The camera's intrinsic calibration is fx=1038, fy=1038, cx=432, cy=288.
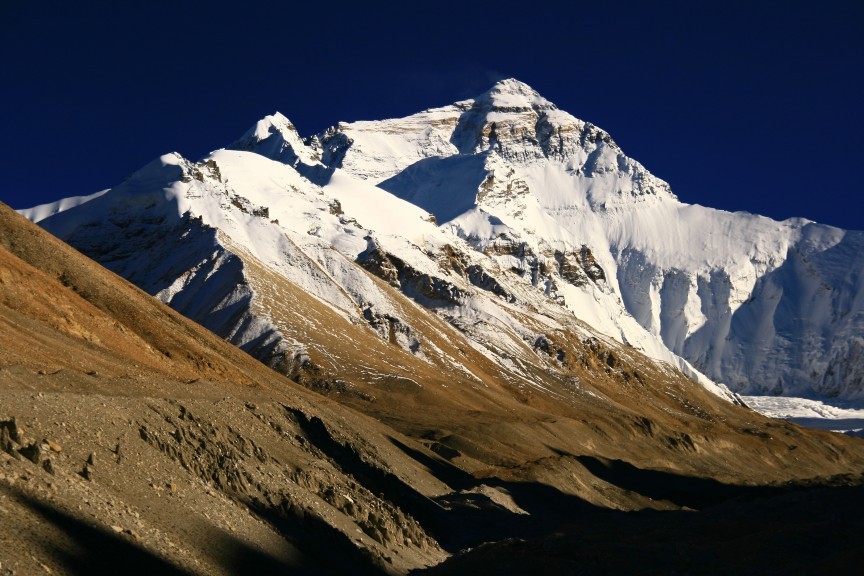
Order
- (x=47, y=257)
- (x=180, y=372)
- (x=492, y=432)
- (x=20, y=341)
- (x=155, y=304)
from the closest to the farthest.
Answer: (x=20, y=341) → (x=180, y=372) → (x=47, y=257) → (x=155, y=304) → (x=492, y=432)

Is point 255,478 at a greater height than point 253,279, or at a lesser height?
lesser

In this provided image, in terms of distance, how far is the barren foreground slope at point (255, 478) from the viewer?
29625 millimetres

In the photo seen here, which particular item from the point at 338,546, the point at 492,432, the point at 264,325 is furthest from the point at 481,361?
the point at 338,546

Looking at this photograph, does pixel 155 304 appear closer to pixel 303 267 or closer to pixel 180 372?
pixel 180 372

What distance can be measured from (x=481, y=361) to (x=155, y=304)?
261 ft

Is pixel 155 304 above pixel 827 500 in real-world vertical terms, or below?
below

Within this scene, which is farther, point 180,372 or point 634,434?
point 634,434

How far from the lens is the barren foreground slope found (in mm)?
29625

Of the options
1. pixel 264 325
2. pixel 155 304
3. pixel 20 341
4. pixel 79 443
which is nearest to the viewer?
pixel 79 443

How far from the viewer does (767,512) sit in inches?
2191

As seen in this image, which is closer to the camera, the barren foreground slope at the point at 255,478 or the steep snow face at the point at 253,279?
the barren foreground slope at the point at 255,478

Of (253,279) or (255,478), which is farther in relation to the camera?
(253,279)

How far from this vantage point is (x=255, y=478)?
40000mm

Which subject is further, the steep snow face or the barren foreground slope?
the steep snow face
